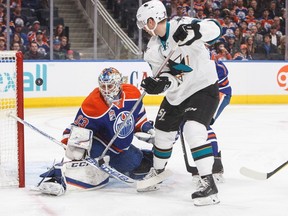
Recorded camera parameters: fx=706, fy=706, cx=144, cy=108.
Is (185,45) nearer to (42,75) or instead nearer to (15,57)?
(15,57)

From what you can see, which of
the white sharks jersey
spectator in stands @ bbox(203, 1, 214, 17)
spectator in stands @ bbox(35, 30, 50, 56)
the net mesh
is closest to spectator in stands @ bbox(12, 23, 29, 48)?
spectator in stands @ bbox(35, 30, 50, 56)

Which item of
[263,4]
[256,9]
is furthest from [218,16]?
[263,4]

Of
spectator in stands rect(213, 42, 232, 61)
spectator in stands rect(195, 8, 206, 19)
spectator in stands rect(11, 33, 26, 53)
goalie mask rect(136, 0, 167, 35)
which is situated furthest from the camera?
spectator in stands rect(195, 8, 206, 19)

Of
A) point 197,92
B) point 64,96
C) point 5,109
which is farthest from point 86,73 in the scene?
point 197,92

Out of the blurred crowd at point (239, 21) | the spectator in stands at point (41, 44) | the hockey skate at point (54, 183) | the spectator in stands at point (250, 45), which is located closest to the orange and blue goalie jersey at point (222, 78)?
the hockey skate at point (54, 183)

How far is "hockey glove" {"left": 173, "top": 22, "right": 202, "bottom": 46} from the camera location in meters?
3.52

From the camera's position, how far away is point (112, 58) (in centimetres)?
902

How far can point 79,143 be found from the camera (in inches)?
149

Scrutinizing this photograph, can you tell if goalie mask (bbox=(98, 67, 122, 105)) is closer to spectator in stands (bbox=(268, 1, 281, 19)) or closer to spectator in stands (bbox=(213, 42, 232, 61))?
spectator in stands (bbox=(213, 42, 232, 61))

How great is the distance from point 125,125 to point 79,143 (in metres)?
0.32

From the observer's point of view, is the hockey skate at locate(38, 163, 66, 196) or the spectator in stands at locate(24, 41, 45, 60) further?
the spectator in stands at locate(24, 41, 45, 60)

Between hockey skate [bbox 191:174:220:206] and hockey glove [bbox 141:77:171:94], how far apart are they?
1.67 ft

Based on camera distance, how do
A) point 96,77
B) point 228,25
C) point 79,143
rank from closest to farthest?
point 79,143 → point 96,77 → point 228,25

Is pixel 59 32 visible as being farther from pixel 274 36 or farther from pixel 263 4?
pixel 263 4
